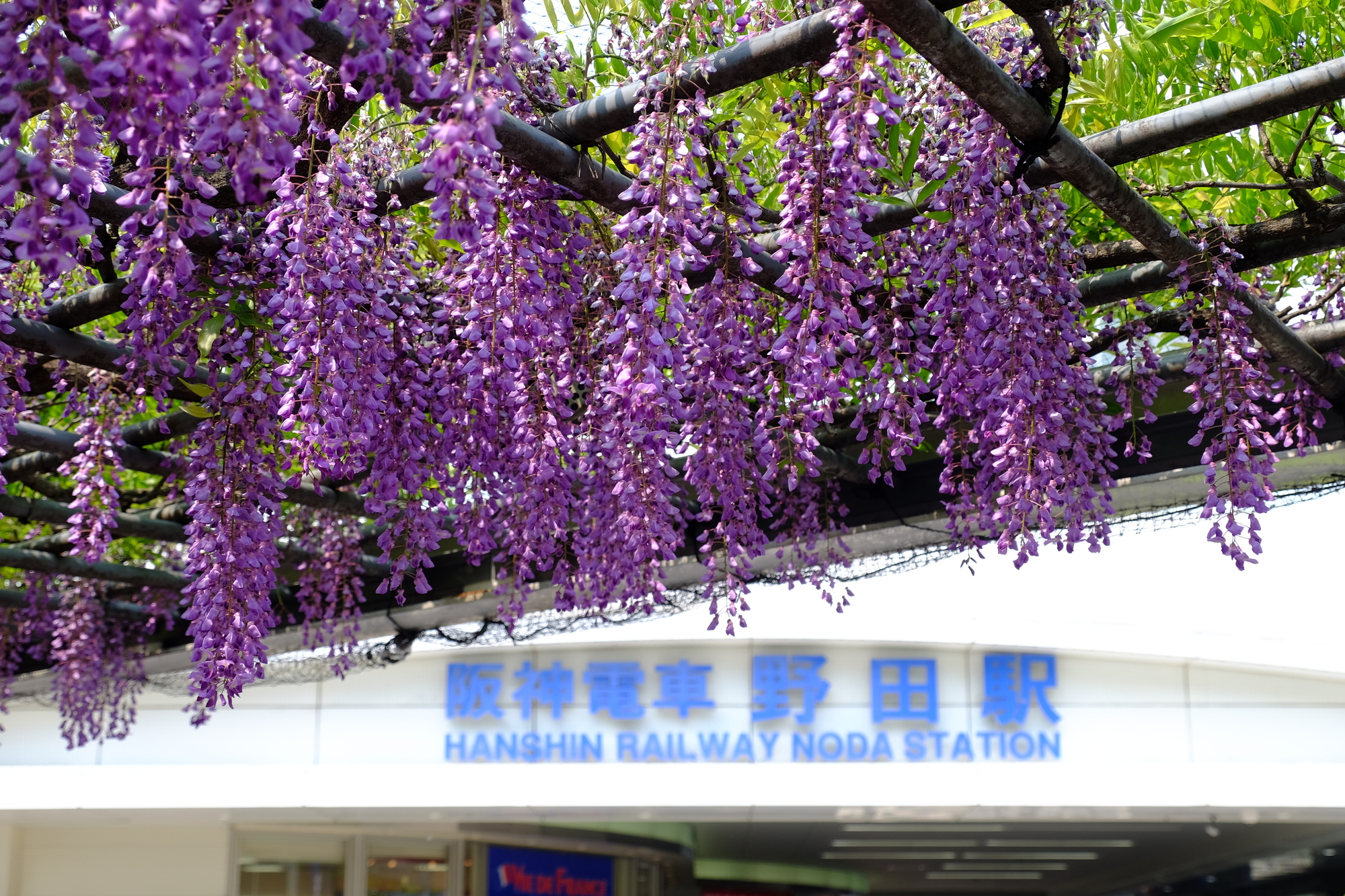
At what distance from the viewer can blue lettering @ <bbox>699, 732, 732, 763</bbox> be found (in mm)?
9812

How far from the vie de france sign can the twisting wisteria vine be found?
6.35 meters

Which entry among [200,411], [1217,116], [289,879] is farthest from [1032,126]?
[289,879]

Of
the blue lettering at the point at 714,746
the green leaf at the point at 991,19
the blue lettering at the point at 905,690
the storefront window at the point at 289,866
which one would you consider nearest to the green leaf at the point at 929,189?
the green leaf at the point at 991,19

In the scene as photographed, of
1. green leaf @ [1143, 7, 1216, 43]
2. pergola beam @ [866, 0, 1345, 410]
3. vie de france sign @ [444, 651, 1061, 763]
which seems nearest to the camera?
pergola beam @ [866, 0, 1345, 410]

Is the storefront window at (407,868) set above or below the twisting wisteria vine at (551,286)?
below

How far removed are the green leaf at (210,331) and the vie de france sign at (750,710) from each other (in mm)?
7542

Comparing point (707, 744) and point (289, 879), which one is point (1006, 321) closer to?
point (707, 744)

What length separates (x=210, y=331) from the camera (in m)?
2.57

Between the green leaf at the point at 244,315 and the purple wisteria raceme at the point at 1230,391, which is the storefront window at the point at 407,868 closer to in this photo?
the green leaf at the point at 244,315

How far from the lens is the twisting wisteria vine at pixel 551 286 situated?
59.6 inches

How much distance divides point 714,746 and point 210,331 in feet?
25.5

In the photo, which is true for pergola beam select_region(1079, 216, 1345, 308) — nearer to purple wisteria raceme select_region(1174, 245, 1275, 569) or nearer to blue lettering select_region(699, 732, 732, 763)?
purple wisteria raceme select_region(1174, 245, 1275, 569)

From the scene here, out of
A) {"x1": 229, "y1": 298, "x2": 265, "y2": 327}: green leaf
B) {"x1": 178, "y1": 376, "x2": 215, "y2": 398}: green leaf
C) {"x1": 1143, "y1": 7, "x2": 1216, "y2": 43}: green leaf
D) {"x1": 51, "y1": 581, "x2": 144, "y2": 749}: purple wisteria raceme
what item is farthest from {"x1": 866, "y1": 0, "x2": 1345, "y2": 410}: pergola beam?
{"x1": 51, "y1": 581, "x2": 144, "y2": 749}: purple wisteria raceme

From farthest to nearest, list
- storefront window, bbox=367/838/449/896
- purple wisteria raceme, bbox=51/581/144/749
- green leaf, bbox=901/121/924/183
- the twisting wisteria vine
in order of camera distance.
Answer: storefront window, bbox=367/838/449/896 → purple wisteria raceme, bbox=51/581/144/749 → green leaf, bbox=901/121/924/183 → the twisting wisteria vine
